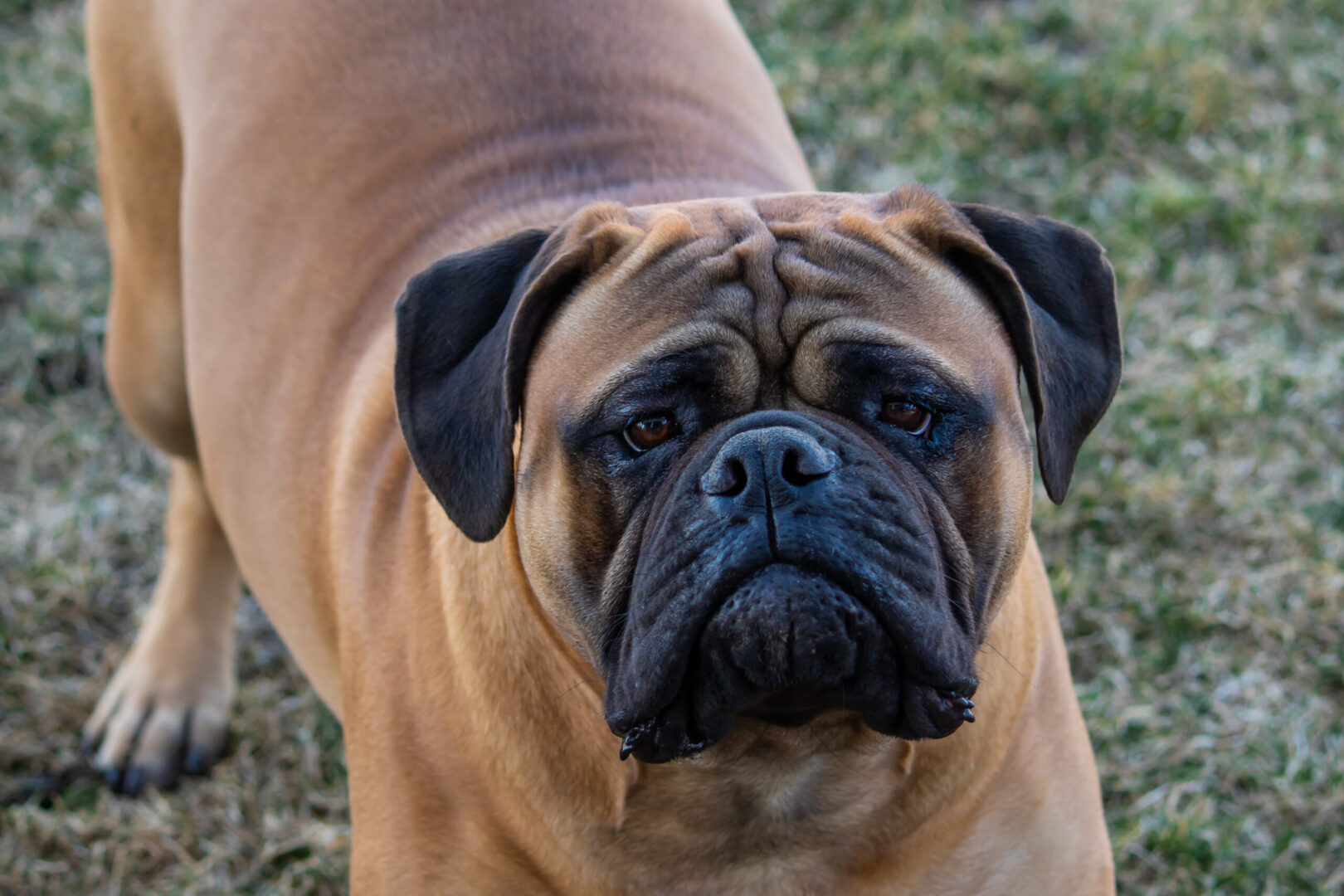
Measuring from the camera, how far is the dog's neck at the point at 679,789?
2211 millimetres

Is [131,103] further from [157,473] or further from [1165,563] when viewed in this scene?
[1165,563]

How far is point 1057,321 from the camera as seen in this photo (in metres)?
2.23

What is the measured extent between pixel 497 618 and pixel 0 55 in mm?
4540

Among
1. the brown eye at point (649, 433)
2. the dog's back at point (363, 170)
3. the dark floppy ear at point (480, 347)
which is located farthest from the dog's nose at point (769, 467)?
the dog's back at point (363, 170)

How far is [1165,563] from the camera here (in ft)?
12.6

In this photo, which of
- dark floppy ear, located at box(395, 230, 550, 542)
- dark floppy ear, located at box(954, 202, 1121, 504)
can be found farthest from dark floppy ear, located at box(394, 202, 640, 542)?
dark floppy ear, located at box(954, 202, 1121, 504)

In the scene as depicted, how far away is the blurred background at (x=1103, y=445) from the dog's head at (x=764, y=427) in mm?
1456

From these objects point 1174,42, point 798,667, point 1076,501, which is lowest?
point 1076,501

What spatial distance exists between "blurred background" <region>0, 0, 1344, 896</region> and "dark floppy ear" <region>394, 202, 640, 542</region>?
148 centimetres

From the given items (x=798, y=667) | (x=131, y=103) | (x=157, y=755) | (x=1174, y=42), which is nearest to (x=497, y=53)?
(x=131, y=103)

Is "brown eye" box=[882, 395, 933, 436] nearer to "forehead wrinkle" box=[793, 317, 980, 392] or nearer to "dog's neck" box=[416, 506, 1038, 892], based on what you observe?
"forehead wrinkle" box=[793, 317, 980, 392]

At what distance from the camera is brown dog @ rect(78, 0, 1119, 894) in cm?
193

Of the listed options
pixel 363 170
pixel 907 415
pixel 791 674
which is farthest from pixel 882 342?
pixel 363 170

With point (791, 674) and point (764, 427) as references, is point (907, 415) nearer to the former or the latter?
point (764, 427)
